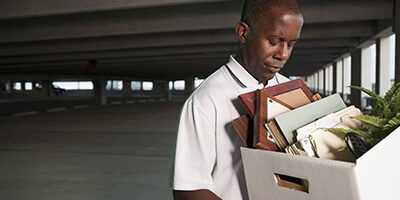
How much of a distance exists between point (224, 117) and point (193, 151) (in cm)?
17

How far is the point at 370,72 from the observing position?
1495cm

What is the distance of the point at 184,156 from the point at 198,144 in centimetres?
7

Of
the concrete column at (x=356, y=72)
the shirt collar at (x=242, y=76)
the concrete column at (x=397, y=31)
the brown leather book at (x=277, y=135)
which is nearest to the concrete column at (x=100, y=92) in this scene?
the concrete column at (x=356, y=72)

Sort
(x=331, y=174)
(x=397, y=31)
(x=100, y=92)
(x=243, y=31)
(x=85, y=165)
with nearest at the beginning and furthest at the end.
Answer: (x=331, y=174) → (x=243, y=31) → (x=85, y=165) → (x=397, y=31) → (x=100, y=92)

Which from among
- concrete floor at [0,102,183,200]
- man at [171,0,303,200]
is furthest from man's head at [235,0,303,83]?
concrete floor at [0,102,183,200]

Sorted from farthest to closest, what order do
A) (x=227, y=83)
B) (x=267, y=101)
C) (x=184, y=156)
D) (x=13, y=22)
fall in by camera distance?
(x=13, y=22), (x=227, y=83), (x=184, y=156), (x=267, y=101)

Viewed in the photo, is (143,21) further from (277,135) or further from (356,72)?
(356,72)

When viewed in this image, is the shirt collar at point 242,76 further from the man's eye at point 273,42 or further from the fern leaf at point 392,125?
the fern leaf at point 392,125

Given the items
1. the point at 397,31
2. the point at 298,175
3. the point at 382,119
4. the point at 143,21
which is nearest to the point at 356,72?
the point at 397,31

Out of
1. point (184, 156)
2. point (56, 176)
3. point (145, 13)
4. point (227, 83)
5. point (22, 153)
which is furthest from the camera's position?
point (145, 13)

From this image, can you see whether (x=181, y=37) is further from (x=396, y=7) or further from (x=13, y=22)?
(x=396, y=7)

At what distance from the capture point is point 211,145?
1276 millimetres

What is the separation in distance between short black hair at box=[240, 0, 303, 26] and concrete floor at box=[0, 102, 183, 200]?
3.81m

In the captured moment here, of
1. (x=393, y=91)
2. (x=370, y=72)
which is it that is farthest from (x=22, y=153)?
(x=370, y=72)
